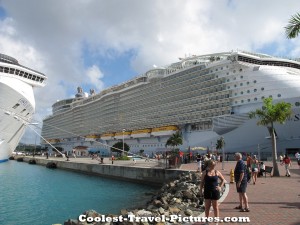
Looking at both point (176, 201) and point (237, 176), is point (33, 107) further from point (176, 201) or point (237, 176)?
point (237, 176)

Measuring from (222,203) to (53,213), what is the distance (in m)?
8.89

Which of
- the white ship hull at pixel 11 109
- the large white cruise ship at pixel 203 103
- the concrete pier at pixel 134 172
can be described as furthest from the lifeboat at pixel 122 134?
the white ship hull at pixel 11 109

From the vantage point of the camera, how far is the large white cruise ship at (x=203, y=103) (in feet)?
126

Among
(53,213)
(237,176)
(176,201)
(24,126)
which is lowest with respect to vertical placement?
(53,213)

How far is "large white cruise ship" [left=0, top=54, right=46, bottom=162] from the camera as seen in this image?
33.1 metres

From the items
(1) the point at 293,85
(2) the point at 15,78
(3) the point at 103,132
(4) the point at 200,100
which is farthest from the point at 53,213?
(3) the point at 103,132

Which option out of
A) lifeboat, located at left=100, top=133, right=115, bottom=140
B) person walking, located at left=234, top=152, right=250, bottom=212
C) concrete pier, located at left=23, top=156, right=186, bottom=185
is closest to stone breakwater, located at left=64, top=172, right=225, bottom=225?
person walking, located at left=234, top=152, right=250, bottom=212

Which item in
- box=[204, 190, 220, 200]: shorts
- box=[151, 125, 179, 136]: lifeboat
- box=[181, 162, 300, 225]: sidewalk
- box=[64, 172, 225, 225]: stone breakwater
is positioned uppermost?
box=[151, 125, 179, 136]: lifeboat

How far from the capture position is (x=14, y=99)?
33562mm

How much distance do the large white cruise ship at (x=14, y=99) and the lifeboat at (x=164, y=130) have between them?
22508mm

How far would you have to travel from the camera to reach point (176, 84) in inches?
2197

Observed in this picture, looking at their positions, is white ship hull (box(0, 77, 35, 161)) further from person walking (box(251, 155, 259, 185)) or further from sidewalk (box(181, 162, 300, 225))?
sidewalk (box(181, 162, 300, 225))

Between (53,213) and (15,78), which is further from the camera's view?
(15,78)

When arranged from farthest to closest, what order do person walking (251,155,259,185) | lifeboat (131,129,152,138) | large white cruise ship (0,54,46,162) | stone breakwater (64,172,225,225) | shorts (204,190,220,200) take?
lifeboat (131,129,152,138) → large white cruise ship (0,54,46,162) → person walking (251,155,259,185) → stone breakwater (64,172,225,225) → shorts (204,190,220,200)
